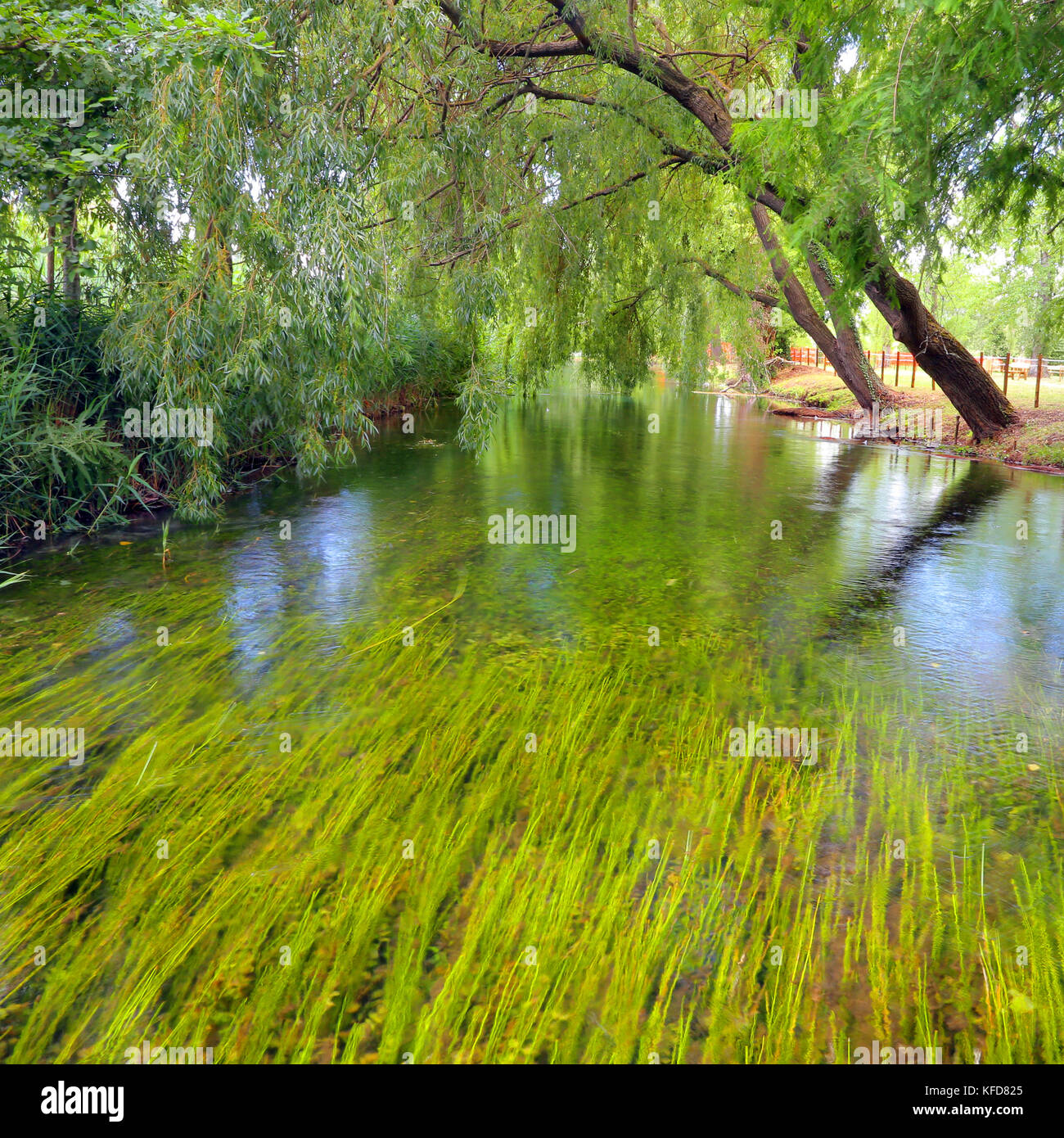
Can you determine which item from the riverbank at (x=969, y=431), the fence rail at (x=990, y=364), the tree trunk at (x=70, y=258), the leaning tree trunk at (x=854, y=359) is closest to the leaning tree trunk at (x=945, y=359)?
the riverbank at (x=969, y=431)

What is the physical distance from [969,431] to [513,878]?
39.2 feet

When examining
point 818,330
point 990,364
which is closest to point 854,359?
point 818,330

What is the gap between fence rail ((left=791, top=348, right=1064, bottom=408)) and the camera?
630 inches

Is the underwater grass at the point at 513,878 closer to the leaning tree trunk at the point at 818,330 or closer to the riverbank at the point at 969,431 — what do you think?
the riverbank at the point at 969,431

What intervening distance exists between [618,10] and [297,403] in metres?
4.83

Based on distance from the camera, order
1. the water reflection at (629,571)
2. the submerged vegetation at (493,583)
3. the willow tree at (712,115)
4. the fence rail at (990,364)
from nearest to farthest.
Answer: the submerged vegetation at (493,583)
the water reflection at (629,571)
the willow tree at (712,115)
the fence rail at (990,364)

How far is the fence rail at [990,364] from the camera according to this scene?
630 inches

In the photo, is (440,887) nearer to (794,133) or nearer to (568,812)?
(568,812)

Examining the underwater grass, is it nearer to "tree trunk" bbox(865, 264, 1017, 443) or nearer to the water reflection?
the water reflection

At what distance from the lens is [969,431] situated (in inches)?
488

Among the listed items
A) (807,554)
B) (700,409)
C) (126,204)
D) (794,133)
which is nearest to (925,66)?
(794,133)

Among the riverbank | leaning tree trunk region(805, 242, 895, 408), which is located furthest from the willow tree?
leaning tree trunk region(805, 242, 895, 408)

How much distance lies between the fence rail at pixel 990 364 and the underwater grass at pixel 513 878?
11238mm

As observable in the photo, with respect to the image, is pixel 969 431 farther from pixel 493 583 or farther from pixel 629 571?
pixel 493 583
